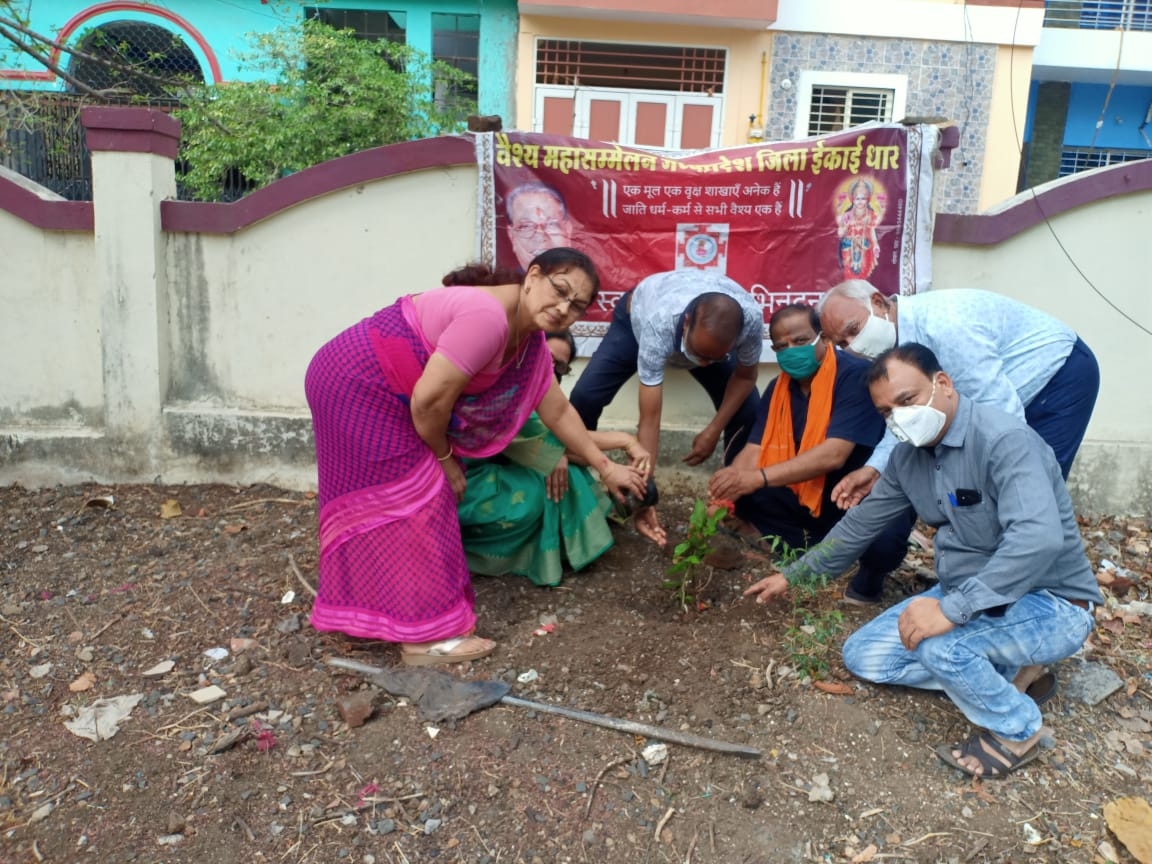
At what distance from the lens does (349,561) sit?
10.2ft

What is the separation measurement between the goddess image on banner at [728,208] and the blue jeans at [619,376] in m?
0.37

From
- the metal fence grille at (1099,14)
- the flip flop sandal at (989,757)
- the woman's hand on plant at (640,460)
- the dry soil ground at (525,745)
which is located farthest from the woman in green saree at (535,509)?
the metal fence grille at (1099,14)

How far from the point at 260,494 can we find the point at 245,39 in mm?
8649

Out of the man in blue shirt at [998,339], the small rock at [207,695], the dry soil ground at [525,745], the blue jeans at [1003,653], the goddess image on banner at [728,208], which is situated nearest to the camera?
the dry soil ground at [525,745]

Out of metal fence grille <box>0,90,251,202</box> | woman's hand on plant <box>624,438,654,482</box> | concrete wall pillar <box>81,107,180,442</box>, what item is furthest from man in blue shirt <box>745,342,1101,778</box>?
metal fence grille <box>0,90,251,202</box>

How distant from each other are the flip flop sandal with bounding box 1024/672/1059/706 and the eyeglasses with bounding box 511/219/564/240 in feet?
10.1

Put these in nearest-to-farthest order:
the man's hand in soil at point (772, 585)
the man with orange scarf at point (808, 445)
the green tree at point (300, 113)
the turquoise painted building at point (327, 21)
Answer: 1. the man's hand in soil at point (772, 585)
2. the man with orange scarf at point (808, 445)
3. the green tree at point (300, 113)
4. the turquoise painted building at point (327, 21)

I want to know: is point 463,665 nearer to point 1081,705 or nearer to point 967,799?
point 967,799

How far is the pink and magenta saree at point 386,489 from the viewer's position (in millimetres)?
2936

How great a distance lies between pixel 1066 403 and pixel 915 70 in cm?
932

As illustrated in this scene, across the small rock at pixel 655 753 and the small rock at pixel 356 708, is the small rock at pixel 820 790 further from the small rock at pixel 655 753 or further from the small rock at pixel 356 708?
the small rock at pixel 356 708

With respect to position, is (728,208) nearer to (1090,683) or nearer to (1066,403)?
(1066,403)

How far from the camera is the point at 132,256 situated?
15.2ft

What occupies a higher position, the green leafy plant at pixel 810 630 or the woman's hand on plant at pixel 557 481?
the woman's hand on plant at pixel 557 481
